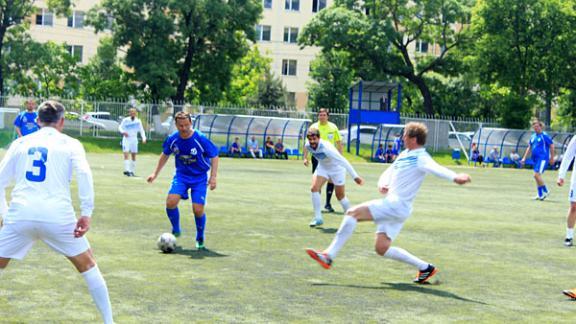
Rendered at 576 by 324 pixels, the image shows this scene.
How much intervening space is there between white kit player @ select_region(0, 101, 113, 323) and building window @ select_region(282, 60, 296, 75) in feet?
274

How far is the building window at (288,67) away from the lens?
89.7 metres

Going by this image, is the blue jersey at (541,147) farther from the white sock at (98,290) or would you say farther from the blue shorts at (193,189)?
the white sock at (98,290)

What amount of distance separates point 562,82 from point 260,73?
28333 mm

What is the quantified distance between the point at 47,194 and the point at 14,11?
49990 millimetres

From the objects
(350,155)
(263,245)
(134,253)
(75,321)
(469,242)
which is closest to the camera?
(75,321)

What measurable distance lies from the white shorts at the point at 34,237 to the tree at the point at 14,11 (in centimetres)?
4936

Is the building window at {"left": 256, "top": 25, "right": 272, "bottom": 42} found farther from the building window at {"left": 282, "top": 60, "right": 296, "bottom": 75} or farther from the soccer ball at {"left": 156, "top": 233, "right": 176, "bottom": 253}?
the soccer ball at {"left": 156, "top": 233, "right": 176, "bottom": 253}

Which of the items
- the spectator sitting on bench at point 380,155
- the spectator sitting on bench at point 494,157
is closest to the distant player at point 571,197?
the spectator sitting on bench at point 380,155

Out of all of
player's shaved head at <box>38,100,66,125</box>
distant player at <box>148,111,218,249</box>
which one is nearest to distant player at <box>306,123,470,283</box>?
distant player at <box>148,111,218,249</box>

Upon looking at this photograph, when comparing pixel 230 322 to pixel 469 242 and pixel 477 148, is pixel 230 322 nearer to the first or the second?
pixel 469 242

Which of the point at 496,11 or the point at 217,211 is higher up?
the point at 496,11

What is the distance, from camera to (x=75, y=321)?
7398 mm

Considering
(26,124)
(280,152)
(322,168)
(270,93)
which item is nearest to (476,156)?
A: (280,152)

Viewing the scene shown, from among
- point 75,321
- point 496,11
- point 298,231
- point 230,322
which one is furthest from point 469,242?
point 496,11
